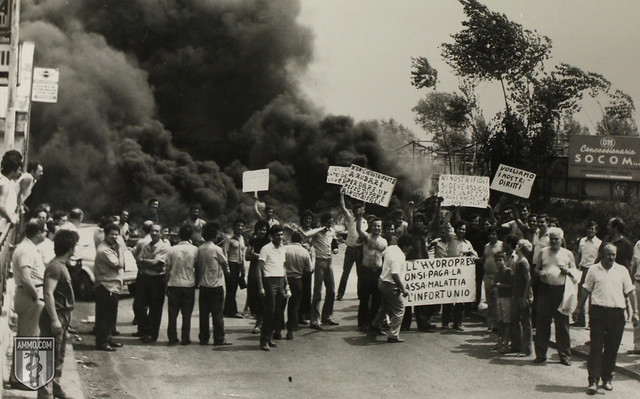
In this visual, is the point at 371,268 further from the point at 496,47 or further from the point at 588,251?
the point at 496,47

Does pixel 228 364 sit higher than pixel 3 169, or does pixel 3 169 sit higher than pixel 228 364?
pixel 3 169

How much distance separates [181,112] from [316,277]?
932 inches

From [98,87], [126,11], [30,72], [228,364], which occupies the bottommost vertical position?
[228,364]

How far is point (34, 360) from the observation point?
7164 millimetres

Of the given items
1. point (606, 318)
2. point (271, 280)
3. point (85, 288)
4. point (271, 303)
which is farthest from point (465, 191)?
point (85, 288)

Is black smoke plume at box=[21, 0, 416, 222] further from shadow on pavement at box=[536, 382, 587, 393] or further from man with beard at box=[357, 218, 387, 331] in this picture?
shadow on pavement at box=[536, 382, 587, 393]

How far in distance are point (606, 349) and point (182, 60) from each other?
92.6 ft

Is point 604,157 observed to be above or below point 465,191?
above

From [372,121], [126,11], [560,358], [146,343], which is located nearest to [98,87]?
[126,11]

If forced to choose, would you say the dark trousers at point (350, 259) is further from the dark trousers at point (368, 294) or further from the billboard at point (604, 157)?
the billboard at point (604, 157)

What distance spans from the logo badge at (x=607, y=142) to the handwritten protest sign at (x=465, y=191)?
16.8 m

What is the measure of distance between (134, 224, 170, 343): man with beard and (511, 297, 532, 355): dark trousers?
4712mm

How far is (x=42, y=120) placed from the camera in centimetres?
3016

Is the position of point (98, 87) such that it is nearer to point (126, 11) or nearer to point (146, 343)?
point (126, 11)
